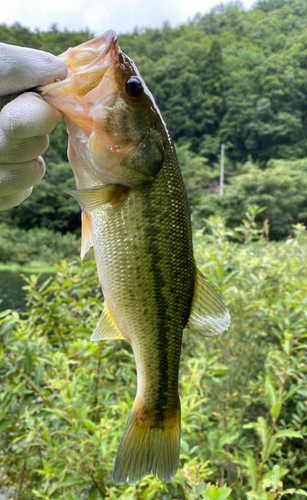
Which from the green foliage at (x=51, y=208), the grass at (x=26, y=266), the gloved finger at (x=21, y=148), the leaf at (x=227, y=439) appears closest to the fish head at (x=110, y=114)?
the gloved finger at (x=21, y=148)

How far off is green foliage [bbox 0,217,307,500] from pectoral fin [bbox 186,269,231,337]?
1.42 feet

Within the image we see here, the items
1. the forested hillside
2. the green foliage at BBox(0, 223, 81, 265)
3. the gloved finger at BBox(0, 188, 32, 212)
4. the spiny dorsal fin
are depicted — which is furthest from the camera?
the forested hillside

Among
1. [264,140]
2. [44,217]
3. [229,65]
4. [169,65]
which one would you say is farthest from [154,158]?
[229,65]

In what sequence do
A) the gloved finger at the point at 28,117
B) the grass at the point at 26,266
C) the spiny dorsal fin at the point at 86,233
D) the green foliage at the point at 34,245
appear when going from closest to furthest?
the gloved finger at the point at 28,117 → the spiny dorsal fin at the point at 86,233 → the grass at the point at 26,266 → the green foliage at the point at 34,245

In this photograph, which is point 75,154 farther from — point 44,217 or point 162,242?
point 44,217

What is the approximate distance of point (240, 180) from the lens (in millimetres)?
19672

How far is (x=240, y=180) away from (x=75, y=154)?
19899 mm

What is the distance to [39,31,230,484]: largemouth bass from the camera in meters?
0.81

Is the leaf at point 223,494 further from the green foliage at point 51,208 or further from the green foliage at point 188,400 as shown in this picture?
the green foliage at point 51,208

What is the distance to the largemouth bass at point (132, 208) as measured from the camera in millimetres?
807

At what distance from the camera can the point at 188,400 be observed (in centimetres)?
156

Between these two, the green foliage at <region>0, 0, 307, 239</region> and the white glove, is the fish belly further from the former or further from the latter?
the green foliage at <region>0, 0, 307, 239</region>

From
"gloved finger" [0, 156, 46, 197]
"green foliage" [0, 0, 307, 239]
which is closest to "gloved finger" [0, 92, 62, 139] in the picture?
"gloved finger" [0, 156, 46, 197]

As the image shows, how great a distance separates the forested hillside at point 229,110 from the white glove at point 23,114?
1902cm
